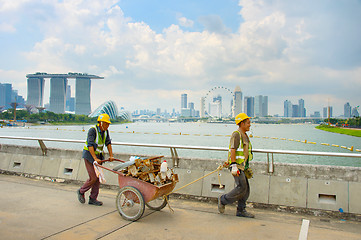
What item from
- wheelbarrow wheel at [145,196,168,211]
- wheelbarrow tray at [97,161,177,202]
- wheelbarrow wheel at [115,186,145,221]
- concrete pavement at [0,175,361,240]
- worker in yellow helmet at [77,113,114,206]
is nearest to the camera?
concrete pavement at [0,175,361,240]

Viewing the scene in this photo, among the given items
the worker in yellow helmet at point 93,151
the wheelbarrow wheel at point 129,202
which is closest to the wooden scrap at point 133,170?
the wheelbarrow wheel at point 129,202

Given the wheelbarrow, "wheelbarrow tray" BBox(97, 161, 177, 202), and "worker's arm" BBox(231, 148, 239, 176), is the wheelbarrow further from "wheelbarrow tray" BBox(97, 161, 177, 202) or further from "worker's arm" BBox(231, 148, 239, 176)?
"worker's arm" BBox(231, 148, 239, 176)

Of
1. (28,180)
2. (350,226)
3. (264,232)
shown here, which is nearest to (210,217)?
(264,232)

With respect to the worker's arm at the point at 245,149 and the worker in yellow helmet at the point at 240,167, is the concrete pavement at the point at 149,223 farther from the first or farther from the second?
the worker's arm at the point at 245,149

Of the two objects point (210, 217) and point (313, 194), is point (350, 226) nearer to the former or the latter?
point (313, 194)

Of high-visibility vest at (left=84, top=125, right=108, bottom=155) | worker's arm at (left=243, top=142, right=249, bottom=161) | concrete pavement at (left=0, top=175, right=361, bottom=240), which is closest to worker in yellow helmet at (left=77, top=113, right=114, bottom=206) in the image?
high-visibility vest at (left=84, top=125, right=108, bottom=155)

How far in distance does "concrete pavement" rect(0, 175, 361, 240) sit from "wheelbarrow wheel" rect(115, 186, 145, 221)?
0.48 feet

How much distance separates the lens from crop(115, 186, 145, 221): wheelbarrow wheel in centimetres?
550

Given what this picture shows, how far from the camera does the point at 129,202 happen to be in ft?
18.4

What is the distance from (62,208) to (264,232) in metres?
3.98

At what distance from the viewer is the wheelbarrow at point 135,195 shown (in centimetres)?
542

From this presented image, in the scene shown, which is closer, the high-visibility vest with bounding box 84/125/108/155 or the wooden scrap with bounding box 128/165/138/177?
the wooden scrap with bounding box 128/165/138/177

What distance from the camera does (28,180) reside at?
8.80 m

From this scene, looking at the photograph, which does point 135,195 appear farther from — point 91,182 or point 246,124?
point 246,124
